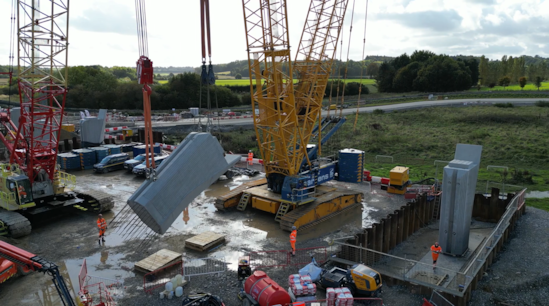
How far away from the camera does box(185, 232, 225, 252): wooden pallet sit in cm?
1635

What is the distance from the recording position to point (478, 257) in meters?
14.2

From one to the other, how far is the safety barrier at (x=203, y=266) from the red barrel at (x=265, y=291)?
258 cm

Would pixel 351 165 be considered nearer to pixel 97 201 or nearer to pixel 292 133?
pixel 292 133

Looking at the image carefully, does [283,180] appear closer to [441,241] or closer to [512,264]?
[441,241]

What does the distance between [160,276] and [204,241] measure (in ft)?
8.96

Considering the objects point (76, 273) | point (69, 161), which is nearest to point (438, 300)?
point (76, 273)

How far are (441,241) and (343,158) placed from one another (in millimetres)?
8188

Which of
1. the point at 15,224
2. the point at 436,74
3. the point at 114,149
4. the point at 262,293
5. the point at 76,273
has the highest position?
the point at 436,74

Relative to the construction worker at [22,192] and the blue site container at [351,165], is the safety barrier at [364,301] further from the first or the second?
the construction worker at [22,192]

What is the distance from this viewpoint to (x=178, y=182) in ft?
42.3

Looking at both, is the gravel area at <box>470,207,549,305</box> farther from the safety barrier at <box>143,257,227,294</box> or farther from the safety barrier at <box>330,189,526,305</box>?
the safety barrier at <box>143,257,227,294</box>

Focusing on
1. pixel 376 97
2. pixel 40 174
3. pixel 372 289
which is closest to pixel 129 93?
pixel 376 97

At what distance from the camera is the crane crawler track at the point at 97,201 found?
21.1m

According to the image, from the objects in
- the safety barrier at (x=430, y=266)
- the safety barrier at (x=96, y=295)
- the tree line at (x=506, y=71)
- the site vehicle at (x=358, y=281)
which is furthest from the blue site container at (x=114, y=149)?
the tree line at (x=506, y=71)
